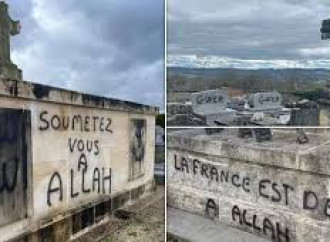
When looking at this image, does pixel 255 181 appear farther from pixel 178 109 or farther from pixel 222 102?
pixel 178 109

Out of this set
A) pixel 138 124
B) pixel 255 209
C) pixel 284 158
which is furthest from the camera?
pixel 138 124

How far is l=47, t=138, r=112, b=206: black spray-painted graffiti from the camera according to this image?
153 inches

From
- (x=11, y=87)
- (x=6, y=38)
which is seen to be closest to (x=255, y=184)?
(x=11, y=87)

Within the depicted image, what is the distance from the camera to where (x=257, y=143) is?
387 centimetres

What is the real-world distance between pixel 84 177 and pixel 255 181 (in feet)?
4.96

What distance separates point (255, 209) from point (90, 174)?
1.53m

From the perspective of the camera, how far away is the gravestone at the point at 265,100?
348 centimetres

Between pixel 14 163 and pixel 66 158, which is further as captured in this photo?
pixel 66 158

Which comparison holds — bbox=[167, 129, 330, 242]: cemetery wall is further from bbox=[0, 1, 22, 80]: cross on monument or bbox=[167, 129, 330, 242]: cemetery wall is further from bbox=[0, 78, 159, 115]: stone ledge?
bbox=[0, 1, 22, 80]: cross on monument

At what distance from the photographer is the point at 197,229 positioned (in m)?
4.23

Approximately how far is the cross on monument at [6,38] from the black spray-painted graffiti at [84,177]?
2.42ft

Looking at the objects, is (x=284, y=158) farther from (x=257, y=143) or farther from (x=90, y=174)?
(x=90, y=174)

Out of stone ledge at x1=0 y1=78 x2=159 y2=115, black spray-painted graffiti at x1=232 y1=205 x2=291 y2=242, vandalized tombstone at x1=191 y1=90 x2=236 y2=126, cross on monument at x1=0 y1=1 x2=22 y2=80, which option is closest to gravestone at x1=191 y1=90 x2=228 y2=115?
vandalized tombstone at x1=191 y1=90 x2=236 y2=126

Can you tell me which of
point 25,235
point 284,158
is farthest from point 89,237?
point 284,158
